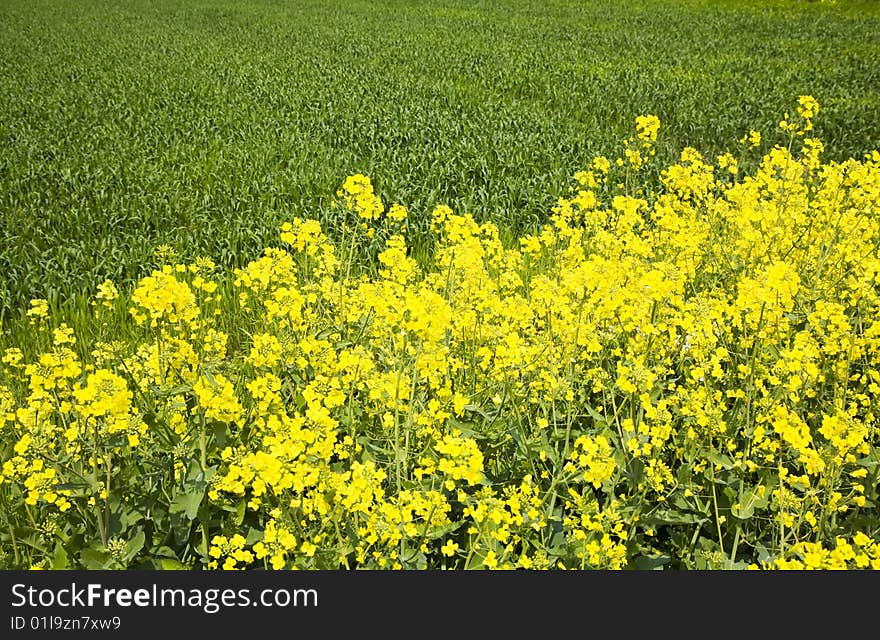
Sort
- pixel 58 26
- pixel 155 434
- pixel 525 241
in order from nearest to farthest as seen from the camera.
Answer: pixel 155 434, pixel 525 241, pixel 58 26

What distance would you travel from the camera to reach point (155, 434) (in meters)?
3.13

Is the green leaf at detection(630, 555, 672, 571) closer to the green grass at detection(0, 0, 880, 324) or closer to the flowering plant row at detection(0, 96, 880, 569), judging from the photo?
the flowering plant row at detection(0, 96, 880, 569)

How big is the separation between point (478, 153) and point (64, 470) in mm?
7542

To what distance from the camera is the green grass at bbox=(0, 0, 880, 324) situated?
753 centimetres

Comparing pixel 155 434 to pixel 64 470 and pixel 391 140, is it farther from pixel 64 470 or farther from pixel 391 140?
pixel 391 140

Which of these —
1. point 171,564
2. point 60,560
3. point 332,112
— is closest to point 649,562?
point 171,564

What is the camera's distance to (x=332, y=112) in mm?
12242

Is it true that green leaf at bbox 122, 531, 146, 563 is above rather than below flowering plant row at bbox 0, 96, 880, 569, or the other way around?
below

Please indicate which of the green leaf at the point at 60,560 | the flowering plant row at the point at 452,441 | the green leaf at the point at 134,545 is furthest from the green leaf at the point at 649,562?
the green leaf at the point at 60,560

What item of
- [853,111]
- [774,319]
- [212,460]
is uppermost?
[853,111]

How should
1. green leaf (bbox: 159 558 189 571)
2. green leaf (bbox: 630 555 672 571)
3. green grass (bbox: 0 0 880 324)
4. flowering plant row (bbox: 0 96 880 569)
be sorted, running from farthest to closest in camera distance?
green grass (bbox: 0 0 880 324) → green leaf (bbox: 630 555 672 571) → green leaf (bbox: 159 558 189 571) → flowering plant row (bbox: 0 96 880 569)

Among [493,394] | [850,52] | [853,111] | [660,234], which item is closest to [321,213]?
[660,234]

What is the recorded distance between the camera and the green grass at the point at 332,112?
753 centimetres

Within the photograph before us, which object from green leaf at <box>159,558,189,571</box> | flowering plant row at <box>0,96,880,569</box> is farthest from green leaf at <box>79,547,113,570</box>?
green leaf at <box>159,558,189,571</box>
